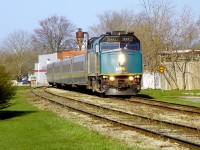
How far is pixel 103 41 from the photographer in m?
27.0

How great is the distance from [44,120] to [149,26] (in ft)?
120

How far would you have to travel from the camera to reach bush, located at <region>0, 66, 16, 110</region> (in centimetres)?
1666

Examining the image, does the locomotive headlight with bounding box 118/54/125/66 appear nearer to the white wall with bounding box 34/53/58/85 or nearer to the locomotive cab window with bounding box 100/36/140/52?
the locomotive cab window with bounding box 100/36/140/52

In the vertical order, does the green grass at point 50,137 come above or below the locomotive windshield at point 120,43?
below

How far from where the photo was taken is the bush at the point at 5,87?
656 inches

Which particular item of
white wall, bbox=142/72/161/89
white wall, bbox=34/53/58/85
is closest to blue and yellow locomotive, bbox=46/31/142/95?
white wall, bbox=142/72/161/89

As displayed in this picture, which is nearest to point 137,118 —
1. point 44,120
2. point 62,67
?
point 44,120

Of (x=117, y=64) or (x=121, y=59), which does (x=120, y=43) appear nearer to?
(x=121, y=59)

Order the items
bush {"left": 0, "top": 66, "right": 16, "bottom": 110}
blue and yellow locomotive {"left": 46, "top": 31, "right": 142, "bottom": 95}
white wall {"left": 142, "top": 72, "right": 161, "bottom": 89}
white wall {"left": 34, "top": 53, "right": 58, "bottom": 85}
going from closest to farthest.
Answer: bush {"left": 0, "top": 66, "right": 16, "bottom": 110}, blue and yellow locomotive {"left": 46, "top": 31, "right": 142, "bottom": 95}, white wall {"left": 142, "top": 72, "right": 161, "bottom": 89}, white wall {"left": 34, "top": 53, "right": 58, "bottom": 85}

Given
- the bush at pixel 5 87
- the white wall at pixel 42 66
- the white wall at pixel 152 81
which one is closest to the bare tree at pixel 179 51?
the white wall at pixel 152 81

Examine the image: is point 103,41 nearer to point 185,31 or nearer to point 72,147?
point 72,147

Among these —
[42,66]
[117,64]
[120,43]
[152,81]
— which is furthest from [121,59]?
[42,66]

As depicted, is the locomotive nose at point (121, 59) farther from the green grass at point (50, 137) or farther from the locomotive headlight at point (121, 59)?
the green grass at point (50, 137)

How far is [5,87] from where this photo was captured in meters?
16.9
